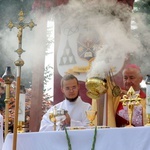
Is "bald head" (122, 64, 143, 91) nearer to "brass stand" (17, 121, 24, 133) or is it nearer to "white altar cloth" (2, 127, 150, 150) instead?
"brass stand" (17, 121, 24, 133)

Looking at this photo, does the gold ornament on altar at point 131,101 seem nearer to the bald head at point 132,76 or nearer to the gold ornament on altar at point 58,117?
the gold ornament on altar at point 58,117

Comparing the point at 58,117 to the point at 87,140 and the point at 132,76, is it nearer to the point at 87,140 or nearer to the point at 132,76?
the point at 87,140

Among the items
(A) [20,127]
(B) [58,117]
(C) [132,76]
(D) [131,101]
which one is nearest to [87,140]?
(D) [131,101]

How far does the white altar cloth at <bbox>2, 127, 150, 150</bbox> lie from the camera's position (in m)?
4.49

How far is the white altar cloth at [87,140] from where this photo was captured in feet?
14.7

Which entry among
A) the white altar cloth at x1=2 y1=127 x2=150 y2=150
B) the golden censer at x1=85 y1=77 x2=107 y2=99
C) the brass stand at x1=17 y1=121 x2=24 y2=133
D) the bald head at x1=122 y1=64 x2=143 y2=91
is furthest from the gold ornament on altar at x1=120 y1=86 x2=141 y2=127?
the bald head at x1=122 y1=64 x2=143 y2=91

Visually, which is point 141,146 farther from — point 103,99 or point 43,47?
point 43,47

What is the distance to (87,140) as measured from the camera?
183 inches

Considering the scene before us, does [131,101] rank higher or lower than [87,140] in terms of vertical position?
higher

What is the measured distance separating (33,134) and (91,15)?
318cm

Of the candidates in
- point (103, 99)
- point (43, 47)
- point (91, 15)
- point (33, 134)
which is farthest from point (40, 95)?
point (33, 134)

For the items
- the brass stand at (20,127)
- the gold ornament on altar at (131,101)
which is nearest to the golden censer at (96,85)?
the gold ornament on altar at (131,101)

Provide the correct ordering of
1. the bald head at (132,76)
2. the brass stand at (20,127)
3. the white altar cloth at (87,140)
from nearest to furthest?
1. the white altar cloth at (87,140)
2. the brass stand at (20,127)
3. the bald head at (132,76)

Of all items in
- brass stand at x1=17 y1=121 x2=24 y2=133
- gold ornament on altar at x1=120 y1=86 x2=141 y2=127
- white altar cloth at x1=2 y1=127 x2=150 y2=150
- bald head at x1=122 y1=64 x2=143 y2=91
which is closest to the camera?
white altar cloth at x1=2 y1=127 x2=150 y2=150
